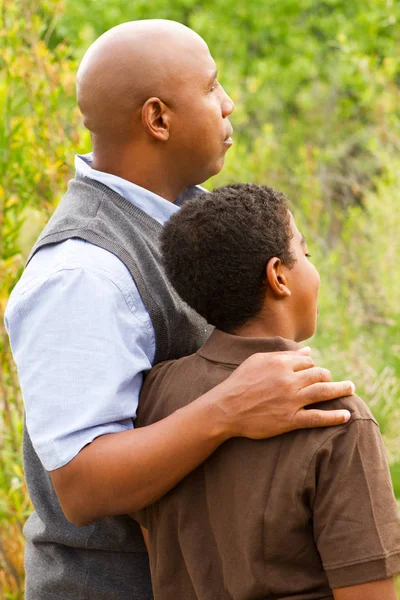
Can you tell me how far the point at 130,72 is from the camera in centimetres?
179

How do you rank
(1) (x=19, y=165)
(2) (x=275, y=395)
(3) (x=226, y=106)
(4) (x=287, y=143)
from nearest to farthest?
(2) (x=275, y=395), (3) (x=226, y=106), (1) (x=19, y=165), (4) (x=287, y=143)

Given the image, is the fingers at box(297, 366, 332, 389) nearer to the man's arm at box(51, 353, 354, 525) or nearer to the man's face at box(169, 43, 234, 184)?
the man's arm at box(51, 353, 354, 525)

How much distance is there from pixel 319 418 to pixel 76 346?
454 millimetres

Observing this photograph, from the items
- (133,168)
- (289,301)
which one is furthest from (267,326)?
(133,168)

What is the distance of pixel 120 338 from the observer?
5.32ft

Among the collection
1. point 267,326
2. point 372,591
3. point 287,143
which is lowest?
point 287,143

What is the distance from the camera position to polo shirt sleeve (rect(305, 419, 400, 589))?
139cm

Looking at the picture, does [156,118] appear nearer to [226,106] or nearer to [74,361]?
[226,106]

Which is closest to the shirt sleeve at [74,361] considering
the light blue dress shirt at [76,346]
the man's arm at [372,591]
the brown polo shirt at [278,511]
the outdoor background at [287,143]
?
the light blue dress shirt at [76,346]

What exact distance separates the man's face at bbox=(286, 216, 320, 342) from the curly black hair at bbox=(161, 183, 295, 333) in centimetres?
2

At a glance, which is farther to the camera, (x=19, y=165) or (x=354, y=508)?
(x=19, y=165)

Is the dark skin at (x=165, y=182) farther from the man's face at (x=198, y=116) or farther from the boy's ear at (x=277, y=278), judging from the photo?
the boy's ear at (x=277, y=278)

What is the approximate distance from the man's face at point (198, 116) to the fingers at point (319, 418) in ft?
2.18

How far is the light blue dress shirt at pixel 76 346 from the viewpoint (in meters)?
1.56
